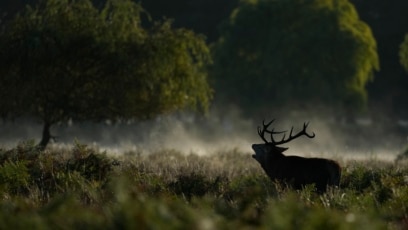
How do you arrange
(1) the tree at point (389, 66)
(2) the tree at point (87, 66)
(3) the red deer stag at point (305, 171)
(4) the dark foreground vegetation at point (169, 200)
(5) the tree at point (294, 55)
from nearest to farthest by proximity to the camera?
(4) the dark foreground vegetation at point (169, 200)
(3) the red deer stag at point (305, 171)
(2) the tree at point (87, 66)
(5) the tree at point (294, 55)
(1) the tree at point (389, 66)

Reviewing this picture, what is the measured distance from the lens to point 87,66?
28625 millimetres

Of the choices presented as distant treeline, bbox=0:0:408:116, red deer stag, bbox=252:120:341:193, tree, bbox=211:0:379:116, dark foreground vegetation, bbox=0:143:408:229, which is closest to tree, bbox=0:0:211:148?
dark foreground vegetation, bbox=0:143:408:229

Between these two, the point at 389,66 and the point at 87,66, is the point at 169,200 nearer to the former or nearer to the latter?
the point at 87,66

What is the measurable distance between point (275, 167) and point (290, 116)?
47.6 m

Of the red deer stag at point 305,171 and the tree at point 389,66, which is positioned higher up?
the tree at point 389,66

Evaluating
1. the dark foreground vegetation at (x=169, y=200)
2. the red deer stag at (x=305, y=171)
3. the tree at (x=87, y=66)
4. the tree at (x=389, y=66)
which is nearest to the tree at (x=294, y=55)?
the tree at (x=389, y=66)

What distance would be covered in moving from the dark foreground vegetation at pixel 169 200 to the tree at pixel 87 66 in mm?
9814

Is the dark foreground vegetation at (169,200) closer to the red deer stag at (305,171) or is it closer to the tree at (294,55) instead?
the red deer stag at (305,171)

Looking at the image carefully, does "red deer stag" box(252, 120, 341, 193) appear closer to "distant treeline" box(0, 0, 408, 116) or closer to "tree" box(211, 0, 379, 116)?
"tree" box(211, 0, 379, 116)

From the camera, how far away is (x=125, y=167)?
54.7 ft

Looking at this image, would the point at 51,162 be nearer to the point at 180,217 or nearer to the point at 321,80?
the point at 180,217

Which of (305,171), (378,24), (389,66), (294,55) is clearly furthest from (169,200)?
(378,24)

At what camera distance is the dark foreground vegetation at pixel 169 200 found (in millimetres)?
6199

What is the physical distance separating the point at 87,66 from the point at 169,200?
18.2 metres
